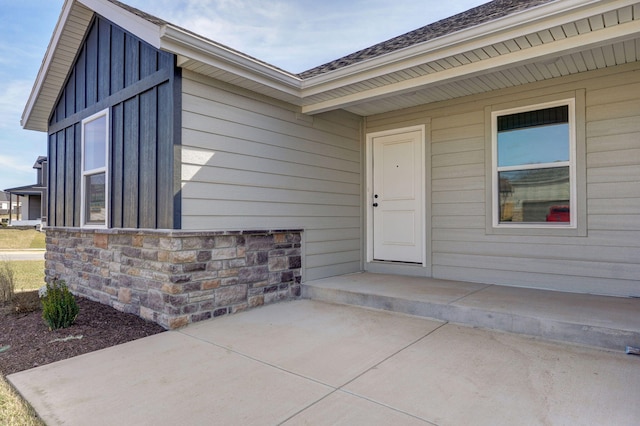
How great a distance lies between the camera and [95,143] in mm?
4953

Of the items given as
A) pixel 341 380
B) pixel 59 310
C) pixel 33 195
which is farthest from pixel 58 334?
pixel 33 195

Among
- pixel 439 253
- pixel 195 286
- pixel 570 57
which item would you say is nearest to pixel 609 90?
pixel 570 57

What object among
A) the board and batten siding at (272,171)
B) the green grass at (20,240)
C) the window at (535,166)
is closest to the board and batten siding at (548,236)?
the window at (535,166)

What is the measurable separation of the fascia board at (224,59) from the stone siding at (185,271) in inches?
64.5

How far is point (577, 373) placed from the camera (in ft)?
7.73

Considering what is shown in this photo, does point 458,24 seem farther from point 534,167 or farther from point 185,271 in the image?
point 185,271

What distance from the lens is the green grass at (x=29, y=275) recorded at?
6265 millimetres

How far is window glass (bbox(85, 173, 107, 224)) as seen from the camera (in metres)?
4.77

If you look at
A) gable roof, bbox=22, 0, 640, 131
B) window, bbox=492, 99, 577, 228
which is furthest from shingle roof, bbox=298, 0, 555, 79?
window, bbox=492, 99, 577, 228

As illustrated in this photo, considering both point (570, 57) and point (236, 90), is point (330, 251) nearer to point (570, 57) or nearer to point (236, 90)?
point (236, 90)

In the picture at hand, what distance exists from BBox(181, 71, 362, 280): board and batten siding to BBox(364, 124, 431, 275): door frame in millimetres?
145

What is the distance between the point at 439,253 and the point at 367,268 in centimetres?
114

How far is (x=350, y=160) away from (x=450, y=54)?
2.43m

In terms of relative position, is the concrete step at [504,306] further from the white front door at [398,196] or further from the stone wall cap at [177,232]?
the stone wall cap at [177,232]
